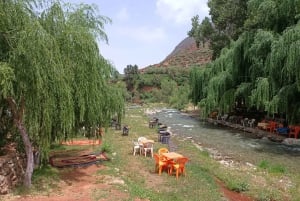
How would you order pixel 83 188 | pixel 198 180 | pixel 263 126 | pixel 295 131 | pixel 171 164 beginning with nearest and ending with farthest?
pixel 83 188 → pixel 198 180 → pixel 171 164 → pixel 295 131 → pixel 263 126

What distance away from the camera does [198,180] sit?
11453 mm

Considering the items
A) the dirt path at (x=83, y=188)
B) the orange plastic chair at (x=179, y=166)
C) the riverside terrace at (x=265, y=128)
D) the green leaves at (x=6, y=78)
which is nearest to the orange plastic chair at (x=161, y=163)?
the orange plastic chair at (x=179, y=166)

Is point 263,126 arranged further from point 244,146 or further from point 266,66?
point 244,146

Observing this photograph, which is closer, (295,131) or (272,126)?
(295,131)

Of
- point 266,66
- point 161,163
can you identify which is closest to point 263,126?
point 266,66

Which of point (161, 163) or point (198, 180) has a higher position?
point (161, 163)

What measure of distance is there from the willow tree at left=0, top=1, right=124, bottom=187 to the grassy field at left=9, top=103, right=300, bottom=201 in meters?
2.02

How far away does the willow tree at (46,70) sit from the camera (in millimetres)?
8164

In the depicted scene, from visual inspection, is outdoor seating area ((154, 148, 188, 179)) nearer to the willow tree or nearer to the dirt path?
the dirt path

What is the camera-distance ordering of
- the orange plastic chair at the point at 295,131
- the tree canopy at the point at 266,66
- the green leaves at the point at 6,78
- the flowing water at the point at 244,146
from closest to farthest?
the green leaves at the point at 6,78 < the flowing water at the point at 244,146 < the tree canopy at the point at 266,66 < the orange plastic chair at the point at 295,131

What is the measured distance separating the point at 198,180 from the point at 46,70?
18.6ft

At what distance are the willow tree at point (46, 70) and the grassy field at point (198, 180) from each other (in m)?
2.02

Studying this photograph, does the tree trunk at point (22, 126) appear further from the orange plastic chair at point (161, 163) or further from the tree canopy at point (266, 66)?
the tree canopy at point (266, 66)

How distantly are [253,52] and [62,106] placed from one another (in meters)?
17.0
